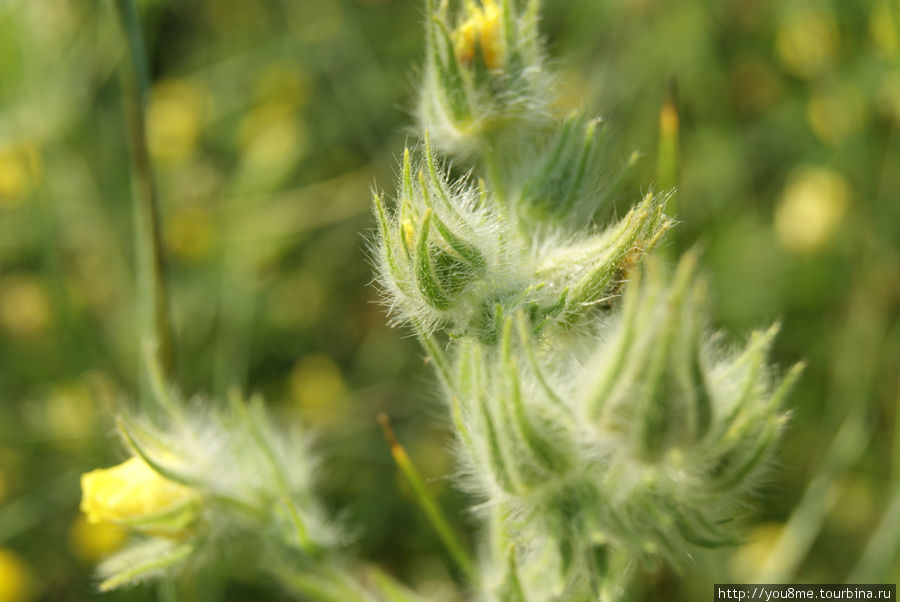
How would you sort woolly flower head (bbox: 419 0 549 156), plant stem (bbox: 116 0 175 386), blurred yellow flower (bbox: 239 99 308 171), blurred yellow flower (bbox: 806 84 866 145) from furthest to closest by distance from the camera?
blurred yellow flower (bbox: 239 99 308 171) → blurred yellow flower (bbox: 806 84 866 145) → plant stem (bbox: 116 0 175 386) → woolly flower head (bbox: 419 0 549 156)

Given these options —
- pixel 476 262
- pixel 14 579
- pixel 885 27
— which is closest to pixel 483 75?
pixel 476 262

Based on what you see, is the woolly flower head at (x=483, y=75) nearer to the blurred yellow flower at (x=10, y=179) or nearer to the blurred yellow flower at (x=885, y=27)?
the blurred yellow flower at (x=885, y=27)

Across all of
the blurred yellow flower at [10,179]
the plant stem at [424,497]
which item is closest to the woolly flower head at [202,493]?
the plant stem at [424,497]

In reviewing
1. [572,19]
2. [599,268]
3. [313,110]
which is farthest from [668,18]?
[599,268]

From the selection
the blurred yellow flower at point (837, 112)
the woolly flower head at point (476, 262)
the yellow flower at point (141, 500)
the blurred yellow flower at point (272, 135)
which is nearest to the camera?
the woolly flower head at point (476, 262)

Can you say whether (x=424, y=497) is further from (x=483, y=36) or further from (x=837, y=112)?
(x=837, y=112)

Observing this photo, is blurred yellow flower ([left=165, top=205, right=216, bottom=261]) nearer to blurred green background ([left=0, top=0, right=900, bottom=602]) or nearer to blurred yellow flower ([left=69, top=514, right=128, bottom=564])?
blurred green background ([left=0, top=0, right=900, bottom=602])

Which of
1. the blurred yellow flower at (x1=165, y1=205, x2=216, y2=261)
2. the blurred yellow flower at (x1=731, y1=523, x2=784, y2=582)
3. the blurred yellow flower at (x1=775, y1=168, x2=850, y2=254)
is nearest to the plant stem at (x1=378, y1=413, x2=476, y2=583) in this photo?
the blurred yellow flower at (x1=731, y1=523, x2=784, y2=582)
